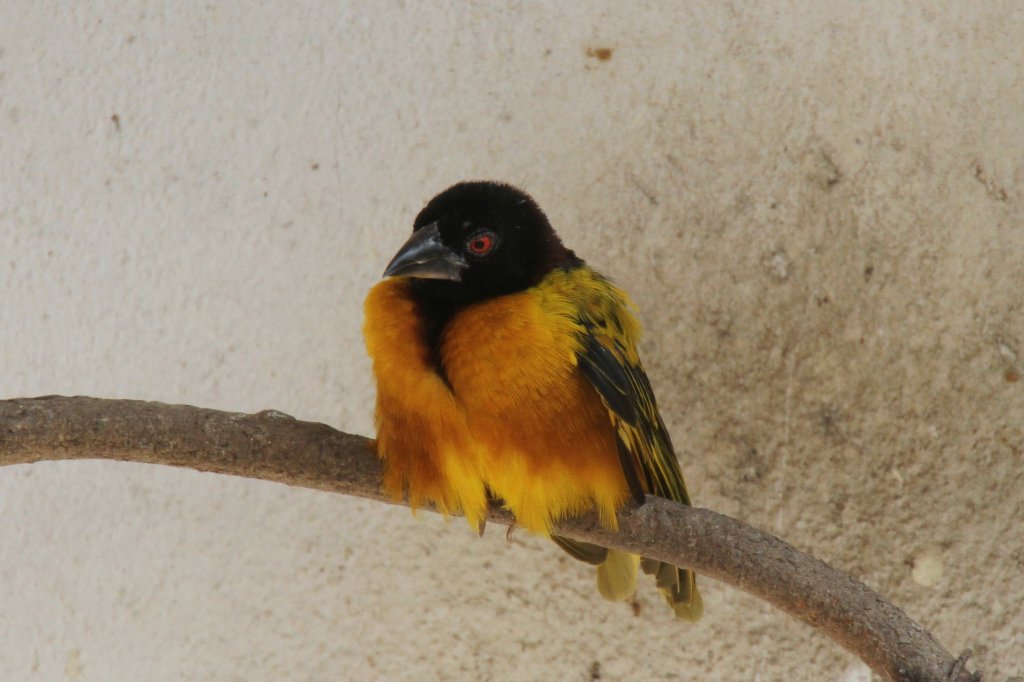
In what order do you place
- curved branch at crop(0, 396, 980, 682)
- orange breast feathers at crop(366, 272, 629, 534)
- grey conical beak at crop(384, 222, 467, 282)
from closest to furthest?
curved branch at crop(0, 396, 980, 682) < orange breast feathers at crop(366, 272, 629, 534) < grey conical beak at crop(384, 222, 467, 282)

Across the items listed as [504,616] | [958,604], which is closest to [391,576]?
[504,616]

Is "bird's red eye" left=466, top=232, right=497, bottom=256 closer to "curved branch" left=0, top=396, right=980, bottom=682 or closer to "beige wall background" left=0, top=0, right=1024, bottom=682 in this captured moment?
"curved branch" left=0, top=396, right=980, bottom=682

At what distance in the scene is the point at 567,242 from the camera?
2.82 metres

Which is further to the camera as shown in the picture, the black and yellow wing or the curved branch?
the black and yellow wing

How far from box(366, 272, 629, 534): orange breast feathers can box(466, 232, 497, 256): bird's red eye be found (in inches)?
6.5

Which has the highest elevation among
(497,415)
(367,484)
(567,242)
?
(567,242)

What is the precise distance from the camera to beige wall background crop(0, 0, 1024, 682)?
2709 mm

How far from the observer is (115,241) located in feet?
9.36

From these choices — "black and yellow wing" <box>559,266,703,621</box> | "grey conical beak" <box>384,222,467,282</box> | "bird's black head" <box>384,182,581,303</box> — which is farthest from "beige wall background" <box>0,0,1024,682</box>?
"grey conical beak" <box>384,222,467,282</box>

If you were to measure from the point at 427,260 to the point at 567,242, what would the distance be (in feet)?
2.26

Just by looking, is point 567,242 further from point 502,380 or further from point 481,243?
point 502,380

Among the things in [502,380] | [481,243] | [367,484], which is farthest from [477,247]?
[367,484]

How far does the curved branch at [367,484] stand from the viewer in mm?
1916

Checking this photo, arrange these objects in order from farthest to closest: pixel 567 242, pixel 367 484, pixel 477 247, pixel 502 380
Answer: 1. pixel 567 242
2. pixel 477 247
3. pixel 367 484
4. pixel 502 380
